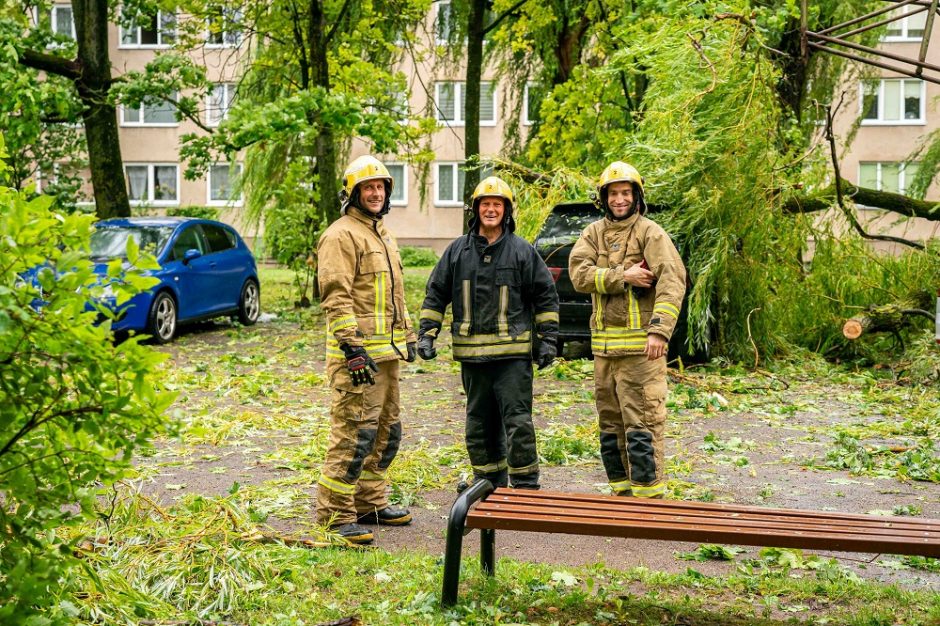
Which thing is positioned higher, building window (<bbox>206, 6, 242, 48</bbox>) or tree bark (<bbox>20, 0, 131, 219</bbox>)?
building window (<bbox>206, 6, 242, 48</bbox>)

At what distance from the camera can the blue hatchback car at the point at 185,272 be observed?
1509 centimetres

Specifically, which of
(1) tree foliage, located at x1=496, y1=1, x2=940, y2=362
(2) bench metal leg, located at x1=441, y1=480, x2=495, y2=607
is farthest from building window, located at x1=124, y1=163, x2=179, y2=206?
(2) bench metal leg, located at x1=441, y1=480, x2=495, y2=607

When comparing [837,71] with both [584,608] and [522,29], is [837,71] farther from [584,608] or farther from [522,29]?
[584,608]

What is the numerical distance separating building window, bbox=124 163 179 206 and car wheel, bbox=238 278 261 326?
23.8m

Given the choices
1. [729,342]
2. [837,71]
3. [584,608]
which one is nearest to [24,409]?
[584,608]

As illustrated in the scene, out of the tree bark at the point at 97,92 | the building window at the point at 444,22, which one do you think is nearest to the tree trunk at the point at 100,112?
the tree bark at the point at 97,92

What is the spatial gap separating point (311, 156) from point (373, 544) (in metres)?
16.8

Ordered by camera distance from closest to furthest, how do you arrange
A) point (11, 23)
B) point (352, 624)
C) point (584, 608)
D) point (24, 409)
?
point (24, 409), point (352, 624), point (584, 608), point (11, 23)

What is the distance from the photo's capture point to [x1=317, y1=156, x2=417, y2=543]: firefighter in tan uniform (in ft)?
19.9

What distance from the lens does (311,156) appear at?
72.1ft

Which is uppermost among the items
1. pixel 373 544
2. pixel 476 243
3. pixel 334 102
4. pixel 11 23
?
pixel 11 23

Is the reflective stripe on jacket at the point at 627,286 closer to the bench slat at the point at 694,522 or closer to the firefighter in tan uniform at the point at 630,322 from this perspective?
the firefighter in tan uniform at the point at 630,322

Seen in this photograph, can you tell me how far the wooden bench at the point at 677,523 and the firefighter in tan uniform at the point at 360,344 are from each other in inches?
53.2

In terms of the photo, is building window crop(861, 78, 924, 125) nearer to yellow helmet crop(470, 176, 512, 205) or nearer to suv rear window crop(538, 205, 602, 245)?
suv rear window crop(538, 205, 602, 245)
